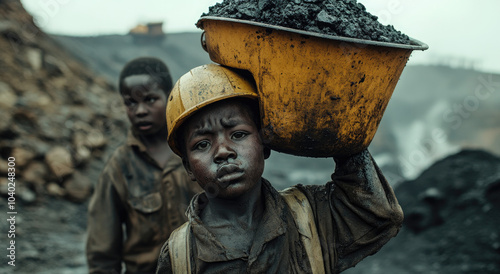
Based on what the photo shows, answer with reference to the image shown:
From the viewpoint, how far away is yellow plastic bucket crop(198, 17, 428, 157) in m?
1.36

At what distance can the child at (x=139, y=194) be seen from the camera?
8.70ft

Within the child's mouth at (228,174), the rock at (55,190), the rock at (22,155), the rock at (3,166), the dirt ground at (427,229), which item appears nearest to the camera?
the child's mouth at (228,174)

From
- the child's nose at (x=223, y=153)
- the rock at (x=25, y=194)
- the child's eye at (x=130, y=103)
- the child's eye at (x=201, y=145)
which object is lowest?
the rock at (x=25, y=194)

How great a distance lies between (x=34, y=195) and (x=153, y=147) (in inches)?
162

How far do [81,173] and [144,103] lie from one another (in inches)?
187

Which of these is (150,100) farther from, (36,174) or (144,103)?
(36,174)

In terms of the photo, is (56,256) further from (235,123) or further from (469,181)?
(469,181)

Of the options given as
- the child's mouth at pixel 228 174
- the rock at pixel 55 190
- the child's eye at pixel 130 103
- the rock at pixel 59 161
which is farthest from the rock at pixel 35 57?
the child's mouth at pixel 228 174

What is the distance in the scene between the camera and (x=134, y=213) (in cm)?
266

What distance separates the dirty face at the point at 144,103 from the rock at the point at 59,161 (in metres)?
4.29

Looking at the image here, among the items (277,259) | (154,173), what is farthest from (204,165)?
(154,173)

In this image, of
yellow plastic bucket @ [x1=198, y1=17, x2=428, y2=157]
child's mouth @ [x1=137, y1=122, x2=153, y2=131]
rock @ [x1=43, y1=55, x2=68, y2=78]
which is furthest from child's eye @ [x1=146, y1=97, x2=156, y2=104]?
rock @ [x1=43, y1=55, x2=68, y2=78]

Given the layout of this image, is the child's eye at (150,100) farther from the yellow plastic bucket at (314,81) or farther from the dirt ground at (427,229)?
the dirt ground at (427,229)

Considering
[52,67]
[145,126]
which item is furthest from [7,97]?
[145,126]
